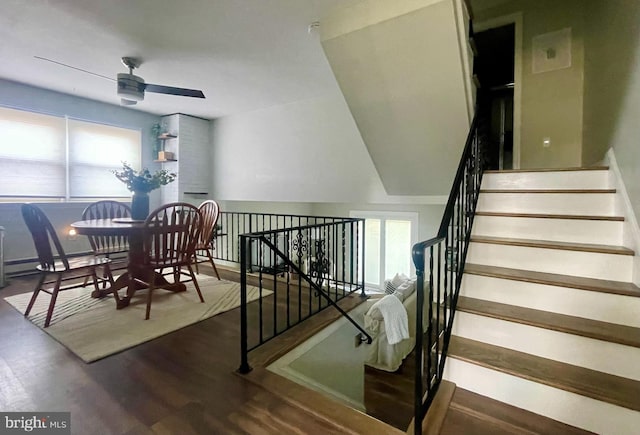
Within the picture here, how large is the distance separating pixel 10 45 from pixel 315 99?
3.45 metres

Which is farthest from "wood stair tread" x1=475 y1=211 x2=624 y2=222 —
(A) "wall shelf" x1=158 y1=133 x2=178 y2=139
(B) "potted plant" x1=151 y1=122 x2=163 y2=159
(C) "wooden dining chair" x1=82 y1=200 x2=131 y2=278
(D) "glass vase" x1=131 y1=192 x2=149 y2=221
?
(B) "potted plant" x1=151 y1=122 x2=163 y2=159

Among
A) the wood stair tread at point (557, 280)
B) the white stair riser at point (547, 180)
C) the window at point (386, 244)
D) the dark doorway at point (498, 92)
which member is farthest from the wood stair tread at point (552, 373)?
the window at point (386, 244)

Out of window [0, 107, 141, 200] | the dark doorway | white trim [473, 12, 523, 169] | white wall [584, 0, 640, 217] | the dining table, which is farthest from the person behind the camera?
the dark doorway

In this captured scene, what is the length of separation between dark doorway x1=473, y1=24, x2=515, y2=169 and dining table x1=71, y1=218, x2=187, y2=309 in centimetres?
509

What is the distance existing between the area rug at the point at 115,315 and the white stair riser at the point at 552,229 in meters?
2.38

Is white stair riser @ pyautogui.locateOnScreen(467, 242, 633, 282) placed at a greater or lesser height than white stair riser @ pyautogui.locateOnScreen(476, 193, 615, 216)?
lesser

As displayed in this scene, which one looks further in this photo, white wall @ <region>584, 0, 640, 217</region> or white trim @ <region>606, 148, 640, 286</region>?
white wall @ <region>584, 0, 640, 217</region>

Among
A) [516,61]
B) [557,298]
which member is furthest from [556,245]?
[516,61]

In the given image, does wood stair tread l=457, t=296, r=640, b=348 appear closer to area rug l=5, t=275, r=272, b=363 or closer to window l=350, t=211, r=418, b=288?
area rug l=5, t=275, r=272, b=363

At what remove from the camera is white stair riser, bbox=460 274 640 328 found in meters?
1.60

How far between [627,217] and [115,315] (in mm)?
4041

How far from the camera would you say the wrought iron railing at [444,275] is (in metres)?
1.32

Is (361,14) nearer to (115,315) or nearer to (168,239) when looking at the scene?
(168,239)

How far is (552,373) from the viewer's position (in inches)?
58.1
